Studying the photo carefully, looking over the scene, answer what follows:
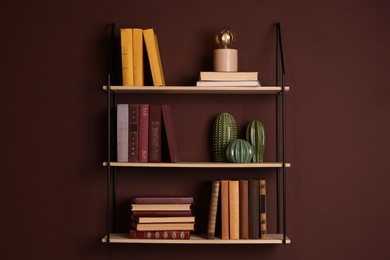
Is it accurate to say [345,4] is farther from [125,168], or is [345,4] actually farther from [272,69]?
[125,168]

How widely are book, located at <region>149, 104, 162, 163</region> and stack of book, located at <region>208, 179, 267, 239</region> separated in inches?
11.5

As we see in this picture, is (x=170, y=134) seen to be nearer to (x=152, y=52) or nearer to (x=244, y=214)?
(x=152, y=52)

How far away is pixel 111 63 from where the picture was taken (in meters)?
3.15

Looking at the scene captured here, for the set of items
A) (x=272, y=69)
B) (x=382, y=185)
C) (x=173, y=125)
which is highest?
(x=272, y=69)

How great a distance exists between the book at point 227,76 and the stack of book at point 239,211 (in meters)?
0.46

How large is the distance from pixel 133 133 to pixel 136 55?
35 cm

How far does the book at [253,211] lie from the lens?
2.95 m

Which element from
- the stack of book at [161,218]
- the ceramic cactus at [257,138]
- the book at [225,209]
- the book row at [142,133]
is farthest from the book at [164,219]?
the ceramic cactus at [257,138]

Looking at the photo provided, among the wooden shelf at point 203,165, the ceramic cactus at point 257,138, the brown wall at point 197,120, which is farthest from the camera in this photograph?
the brown wall at point 197,120

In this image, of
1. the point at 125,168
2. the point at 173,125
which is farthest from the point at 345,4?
the point at 125,168

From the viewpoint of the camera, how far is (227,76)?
2938mm

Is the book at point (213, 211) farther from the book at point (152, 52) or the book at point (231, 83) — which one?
the book at point (152, 52)

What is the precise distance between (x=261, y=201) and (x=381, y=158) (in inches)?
25.0

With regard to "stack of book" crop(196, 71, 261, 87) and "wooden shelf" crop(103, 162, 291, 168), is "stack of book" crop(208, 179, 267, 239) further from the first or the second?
"stack of book" crop(196, 71, 261, 87)
